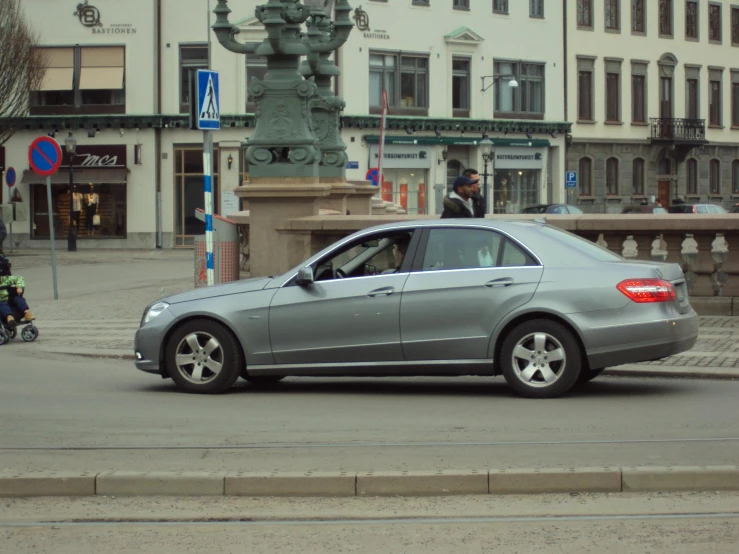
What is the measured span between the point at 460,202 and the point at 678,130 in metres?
52.9

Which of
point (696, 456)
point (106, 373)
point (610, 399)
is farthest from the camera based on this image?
point (106, 373)

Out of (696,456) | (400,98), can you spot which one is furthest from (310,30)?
(400,98)

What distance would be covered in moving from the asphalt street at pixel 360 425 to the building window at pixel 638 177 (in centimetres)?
5204

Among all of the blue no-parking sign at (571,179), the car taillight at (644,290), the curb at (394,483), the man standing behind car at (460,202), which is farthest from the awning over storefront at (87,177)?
the curb at (394,483)

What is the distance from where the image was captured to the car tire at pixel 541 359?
10.5 metres

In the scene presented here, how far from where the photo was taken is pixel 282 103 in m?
18.9

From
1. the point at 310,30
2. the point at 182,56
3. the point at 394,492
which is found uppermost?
the point at 182,56

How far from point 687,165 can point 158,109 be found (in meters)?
28.7

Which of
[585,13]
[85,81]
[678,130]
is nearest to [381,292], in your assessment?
[85,81]

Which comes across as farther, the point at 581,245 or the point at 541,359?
the point at 581,245

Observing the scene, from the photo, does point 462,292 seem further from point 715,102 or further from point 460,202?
point 715,102

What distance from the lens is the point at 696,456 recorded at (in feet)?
26.0

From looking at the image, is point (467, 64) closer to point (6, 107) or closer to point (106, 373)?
point (6, 107)

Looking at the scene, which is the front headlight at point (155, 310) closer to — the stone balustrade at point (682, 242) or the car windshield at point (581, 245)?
the car windshield at point (581, 245)
